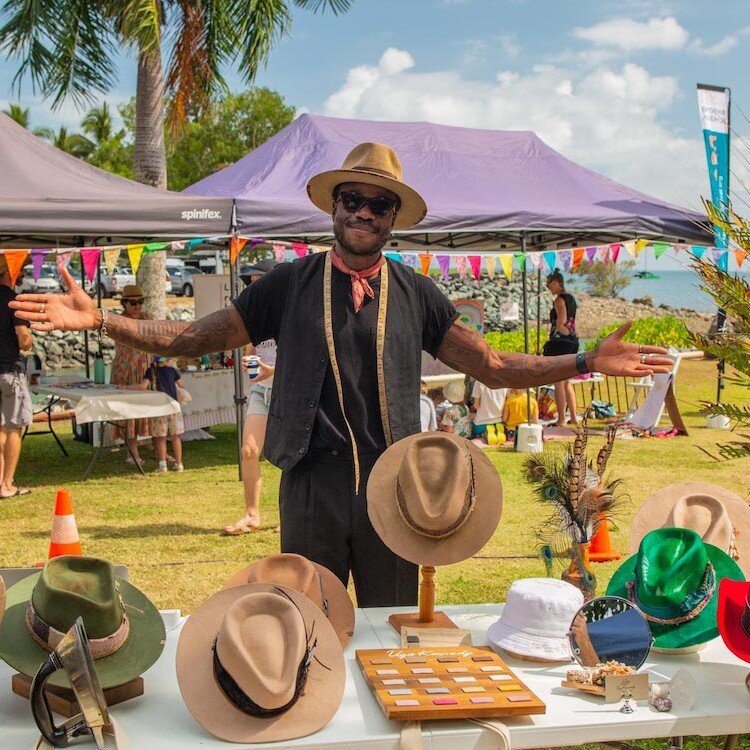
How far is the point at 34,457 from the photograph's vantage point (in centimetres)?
1016

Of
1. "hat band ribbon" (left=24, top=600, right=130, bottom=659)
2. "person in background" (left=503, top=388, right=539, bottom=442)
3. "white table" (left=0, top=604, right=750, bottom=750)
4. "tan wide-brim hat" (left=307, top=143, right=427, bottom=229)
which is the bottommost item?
"person in background" (left=503, top=388, right=539, bottom=442)

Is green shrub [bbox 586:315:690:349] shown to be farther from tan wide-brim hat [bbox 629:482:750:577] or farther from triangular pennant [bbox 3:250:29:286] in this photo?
tan wide-brim hat [bbox 629:482:750:577]

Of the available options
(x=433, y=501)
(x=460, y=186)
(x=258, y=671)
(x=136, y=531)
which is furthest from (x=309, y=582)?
(x=460, y=186)

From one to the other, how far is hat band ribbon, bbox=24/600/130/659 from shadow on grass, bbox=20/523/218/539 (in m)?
4.71

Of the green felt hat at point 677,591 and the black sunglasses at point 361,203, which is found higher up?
the black sunglasses at point 361,203

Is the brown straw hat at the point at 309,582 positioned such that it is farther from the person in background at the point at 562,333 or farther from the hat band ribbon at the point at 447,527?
the person in background at the point at 562,333

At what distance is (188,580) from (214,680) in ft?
12.2

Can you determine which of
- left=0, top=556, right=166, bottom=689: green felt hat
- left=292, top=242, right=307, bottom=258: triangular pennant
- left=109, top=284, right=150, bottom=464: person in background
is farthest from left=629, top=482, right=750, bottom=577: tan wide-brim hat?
left=292, top=242, right=307, bottom=258: triangular pennant

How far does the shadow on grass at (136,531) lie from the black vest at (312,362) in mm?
4095

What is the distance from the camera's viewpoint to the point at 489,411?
438 inches

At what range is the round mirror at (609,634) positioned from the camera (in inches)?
91.7

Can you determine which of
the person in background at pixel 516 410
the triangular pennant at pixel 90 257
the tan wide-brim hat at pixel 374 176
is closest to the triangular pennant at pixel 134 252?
the triangular pennant at pixel 90 257

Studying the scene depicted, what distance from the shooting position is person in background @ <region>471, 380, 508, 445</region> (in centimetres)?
1106

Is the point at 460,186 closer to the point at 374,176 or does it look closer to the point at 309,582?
the point at 374,176
